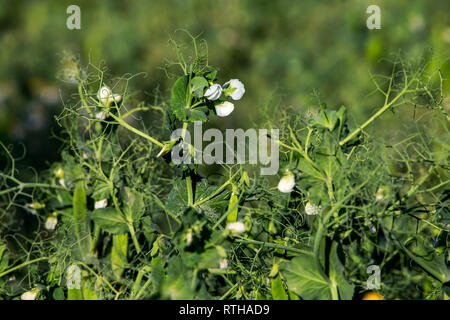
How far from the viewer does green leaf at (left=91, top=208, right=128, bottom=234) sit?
496mm

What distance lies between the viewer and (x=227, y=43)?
2.03 m

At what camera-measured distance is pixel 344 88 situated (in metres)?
1.76

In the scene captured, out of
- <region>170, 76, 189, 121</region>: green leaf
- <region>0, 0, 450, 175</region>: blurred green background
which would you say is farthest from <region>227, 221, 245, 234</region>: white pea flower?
<region>0, 0, 450, 175</region>: blurred green background

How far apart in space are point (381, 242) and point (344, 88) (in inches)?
52.9

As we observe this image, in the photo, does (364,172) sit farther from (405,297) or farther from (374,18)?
(374,18)

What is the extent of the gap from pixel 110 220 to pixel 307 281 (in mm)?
181

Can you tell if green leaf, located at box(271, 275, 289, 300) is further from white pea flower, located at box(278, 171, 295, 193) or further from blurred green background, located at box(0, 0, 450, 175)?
blurred green background, located at box(0, 0, 450, 175)

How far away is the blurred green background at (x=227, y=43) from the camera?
1708mm

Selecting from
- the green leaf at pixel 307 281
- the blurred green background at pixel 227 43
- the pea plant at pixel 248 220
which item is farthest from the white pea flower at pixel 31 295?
the blurred green background at pixel 227 43

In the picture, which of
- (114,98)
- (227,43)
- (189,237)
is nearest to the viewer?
(189,237)

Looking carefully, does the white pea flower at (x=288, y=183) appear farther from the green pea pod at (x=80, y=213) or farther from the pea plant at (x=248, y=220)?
the green pea pod at (x=80, y=213)

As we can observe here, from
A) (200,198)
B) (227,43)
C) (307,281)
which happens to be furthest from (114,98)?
(227,43)

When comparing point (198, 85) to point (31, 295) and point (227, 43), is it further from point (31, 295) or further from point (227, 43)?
point (227, 43)
